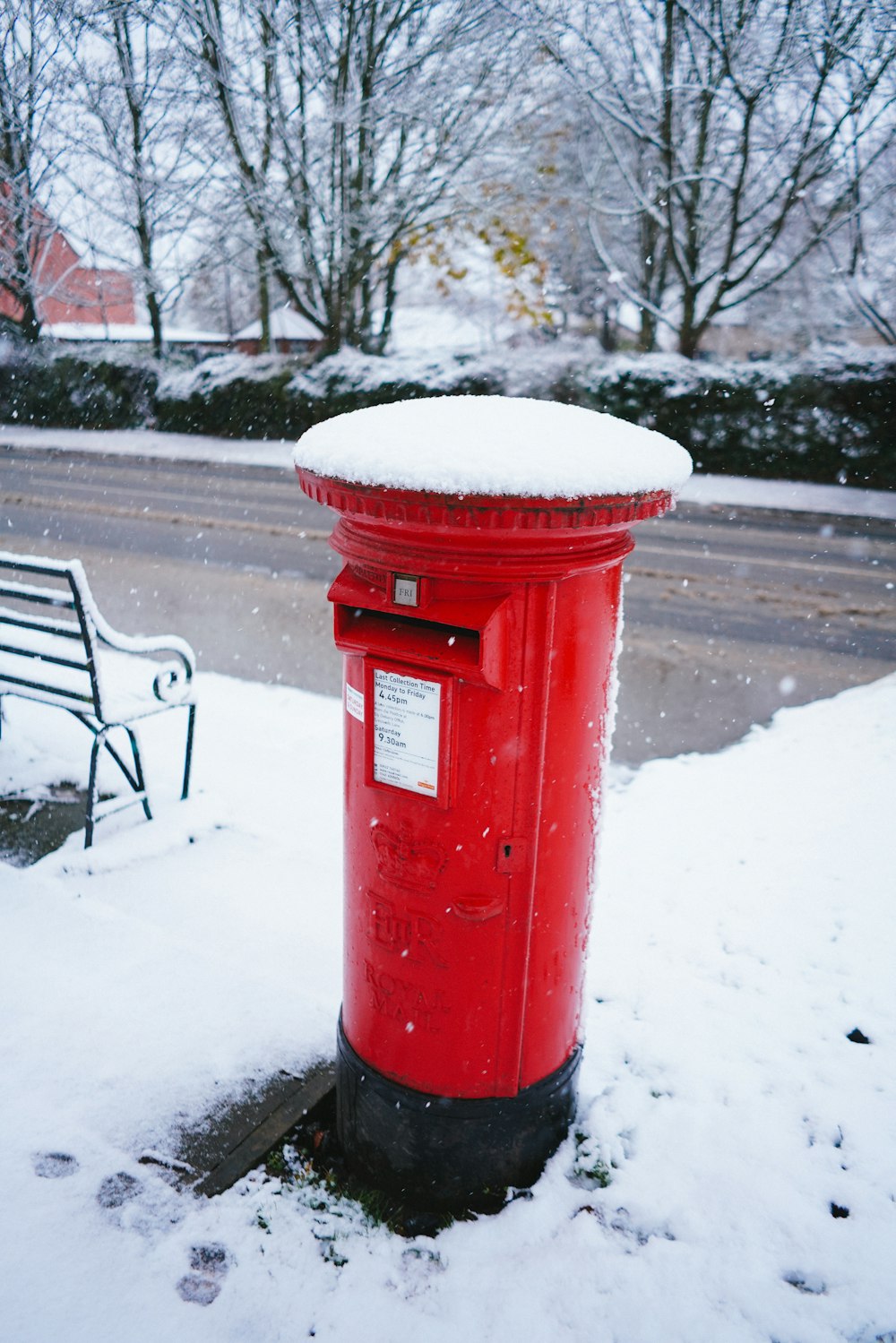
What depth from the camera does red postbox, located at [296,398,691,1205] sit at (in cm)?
167

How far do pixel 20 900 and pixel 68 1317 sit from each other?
65.2 inches

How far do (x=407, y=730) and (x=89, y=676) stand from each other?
2.29 metres

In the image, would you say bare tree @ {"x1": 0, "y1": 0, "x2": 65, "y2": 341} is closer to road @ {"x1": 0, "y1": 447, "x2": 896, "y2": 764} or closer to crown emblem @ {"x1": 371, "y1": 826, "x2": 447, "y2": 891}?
road @ {"x1": 0, "y1": 447, "x2": 896, "y2": 764}

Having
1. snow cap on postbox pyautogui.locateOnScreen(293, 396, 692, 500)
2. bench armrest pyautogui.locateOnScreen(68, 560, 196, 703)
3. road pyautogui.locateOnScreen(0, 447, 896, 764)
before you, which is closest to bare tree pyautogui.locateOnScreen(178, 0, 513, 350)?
road pyautogui.locateOnScreen(0, 447, 896, 764)

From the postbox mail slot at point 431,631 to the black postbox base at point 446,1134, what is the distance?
1165 mm

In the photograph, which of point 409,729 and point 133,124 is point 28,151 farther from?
point 409,729

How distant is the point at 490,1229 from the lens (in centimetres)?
217

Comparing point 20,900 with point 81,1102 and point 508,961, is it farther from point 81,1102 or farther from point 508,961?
point 508,961

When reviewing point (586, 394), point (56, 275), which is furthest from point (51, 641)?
point (56, 275)

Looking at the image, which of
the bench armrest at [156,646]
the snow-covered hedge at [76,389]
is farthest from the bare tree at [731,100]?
the bench armrest at [156,646]

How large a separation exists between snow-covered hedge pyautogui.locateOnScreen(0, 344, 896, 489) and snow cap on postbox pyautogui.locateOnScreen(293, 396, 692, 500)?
1369cm

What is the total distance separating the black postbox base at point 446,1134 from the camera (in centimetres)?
219

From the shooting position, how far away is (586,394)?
15.4 meters

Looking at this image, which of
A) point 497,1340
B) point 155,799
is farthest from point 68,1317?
point 155,799
